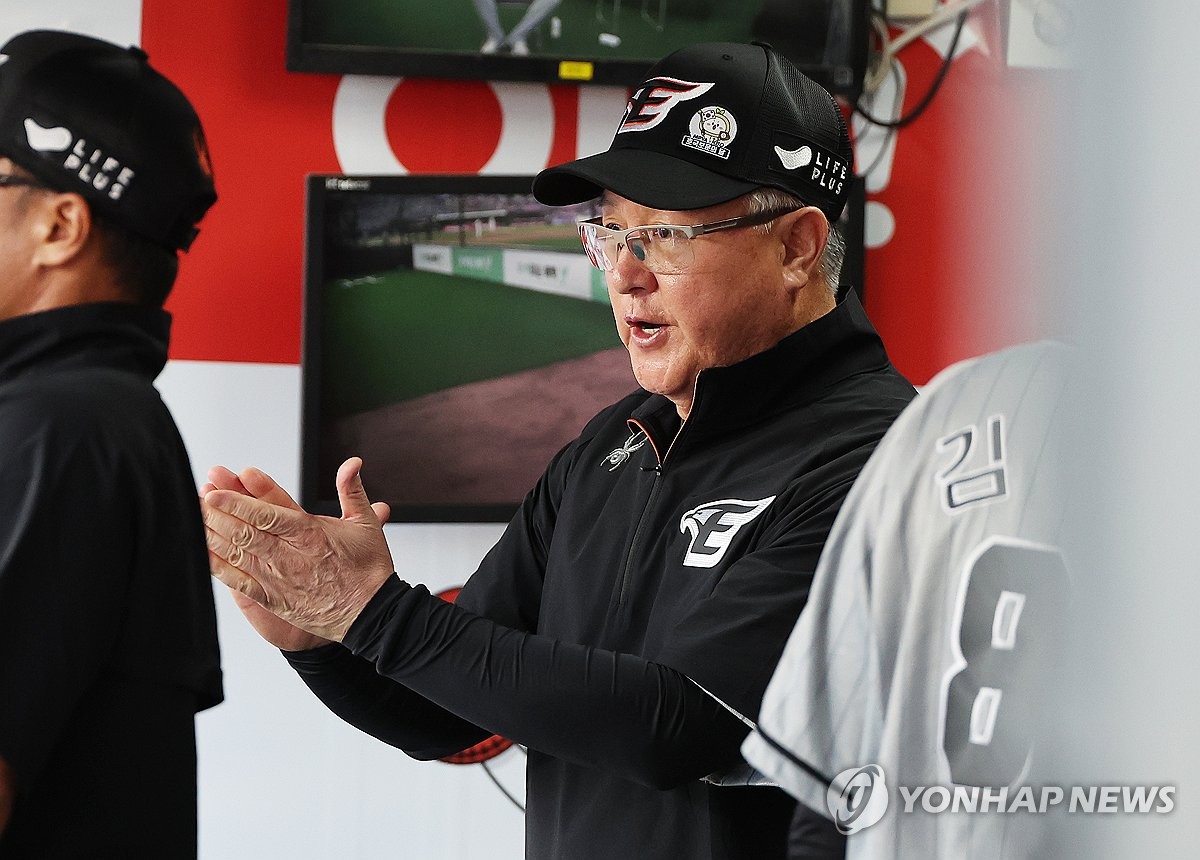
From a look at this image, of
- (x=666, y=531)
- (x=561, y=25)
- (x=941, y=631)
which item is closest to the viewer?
(x=941, y=631)

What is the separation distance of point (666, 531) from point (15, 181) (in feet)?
2.09

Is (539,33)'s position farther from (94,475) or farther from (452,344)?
(94,475)

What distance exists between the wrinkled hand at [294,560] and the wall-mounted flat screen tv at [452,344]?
1121mm

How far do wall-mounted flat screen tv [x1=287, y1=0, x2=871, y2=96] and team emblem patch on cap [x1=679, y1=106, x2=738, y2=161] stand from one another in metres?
1.13

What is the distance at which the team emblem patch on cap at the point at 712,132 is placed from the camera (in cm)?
127

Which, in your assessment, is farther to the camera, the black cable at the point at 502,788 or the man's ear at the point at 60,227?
the black cable at the point at 502,788

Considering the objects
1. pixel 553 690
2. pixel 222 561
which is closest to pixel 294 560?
pixel 222 561

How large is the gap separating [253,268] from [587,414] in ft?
2.21

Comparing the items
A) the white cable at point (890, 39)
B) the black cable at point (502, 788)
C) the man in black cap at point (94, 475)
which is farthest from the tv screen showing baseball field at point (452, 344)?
the man in black cap at point (94, 475)

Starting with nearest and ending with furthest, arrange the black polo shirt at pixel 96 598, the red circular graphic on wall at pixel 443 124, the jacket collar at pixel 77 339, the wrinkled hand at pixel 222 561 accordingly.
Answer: the black polo shirt at pixel 96 598 < the jacket collar at pixel 77 339 < the wrinkled hand at pixel 222 561 < the red circular graphic on wall at pixel 443 124

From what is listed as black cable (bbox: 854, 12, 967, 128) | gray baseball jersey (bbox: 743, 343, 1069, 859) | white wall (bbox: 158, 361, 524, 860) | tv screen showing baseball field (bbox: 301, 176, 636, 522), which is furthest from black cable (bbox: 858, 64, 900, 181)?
gray baseball jersey (bbox: 743, 343, 1069, 859)

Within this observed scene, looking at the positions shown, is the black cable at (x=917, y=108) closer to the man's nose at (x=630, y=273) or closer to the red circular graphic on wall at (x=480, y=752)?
the red circular graphic on wall at (x=480, y=752)

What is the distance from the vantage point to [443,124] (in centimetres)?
244

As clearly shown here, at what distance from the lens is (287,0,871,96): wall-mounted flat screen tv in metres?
2.34
